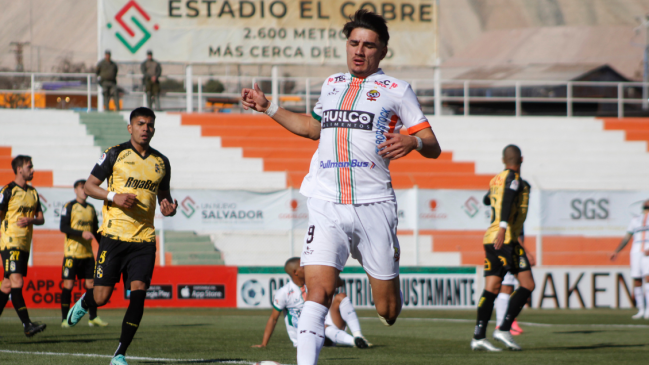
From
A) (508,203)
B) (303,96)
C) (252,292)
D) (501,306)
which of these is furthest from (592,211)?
(508,203)

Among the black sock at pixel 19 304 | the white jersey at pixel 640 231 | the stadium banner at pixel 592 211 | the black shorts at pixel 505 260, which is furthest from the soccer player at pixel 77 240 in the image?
the stadium banner at pixel 592 211

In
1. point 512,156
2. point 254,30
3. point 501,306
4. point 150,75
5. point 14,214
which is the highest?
point 254,30

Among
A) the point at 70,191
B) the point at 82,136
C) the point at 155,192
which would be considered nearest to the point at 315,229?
the point at 155,192

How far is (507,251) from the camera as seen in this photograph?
32.7 feet

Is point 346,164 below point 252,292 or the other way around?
the other way around

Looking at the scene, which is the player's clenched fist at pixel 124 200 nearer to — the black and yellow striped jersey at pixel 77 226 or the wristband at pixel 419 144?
the wristband at pixel 419 144

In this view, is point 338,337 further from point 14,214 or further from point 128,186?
point 14,214

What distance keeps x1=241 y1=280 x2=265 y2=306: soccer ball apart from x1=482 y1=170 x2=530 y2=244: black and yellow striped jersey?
24.8 feet

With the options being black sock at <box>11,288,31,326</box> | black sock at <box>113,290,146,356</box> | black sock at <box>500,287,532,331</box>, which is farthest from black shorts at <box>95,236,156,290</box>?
black sock at <box>500,287,532,331</box>

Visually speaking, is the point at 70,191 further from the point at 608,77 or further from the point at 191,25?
the point at 608,77

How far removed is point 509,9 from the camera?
615 feet

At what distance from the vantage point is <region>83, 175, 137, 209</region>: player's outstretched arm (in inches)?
295

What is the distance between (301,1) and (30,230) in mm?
18346

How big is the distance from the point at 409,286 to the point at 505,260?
286 inches
